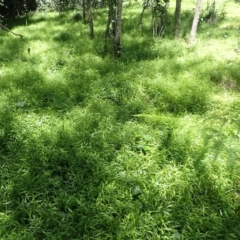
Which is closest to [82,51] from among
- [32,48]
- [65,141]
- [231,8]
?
[32,48]

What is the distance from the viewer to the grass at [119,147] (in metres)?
3.28

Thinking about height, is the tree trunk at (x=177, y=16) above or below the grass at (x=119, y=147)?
above

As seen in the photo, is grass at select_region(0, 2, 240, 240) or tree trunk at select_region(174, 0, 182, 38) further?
tree trunk at select_region(174, 0, 182, 38)

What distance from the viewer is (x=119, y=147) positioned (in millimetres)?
4449

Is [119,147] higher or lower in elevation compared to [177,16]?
lower

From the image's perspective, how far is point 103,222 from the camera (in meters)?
3.27

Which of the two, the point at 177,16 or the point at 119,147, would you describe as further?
the point at 177,16

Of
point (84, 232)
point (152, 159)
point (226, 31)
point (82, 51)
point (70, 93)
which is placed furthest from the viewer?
point (226, 31)

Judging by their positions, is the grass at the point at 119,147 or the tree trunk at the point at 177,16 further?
the tree trunk at the point at 177,16

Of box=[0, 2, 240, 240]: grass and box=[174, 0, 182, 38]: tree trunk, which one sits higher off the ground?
box=[174, 0, 182, 38]: tree trunk

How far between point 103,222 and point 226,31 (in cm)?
1073

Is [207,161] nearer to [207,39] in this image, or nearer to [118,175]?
[118,175]

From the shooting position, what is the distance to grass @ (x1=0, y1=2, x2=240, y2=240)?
3283mm

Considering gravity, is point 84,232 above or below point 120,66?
below
